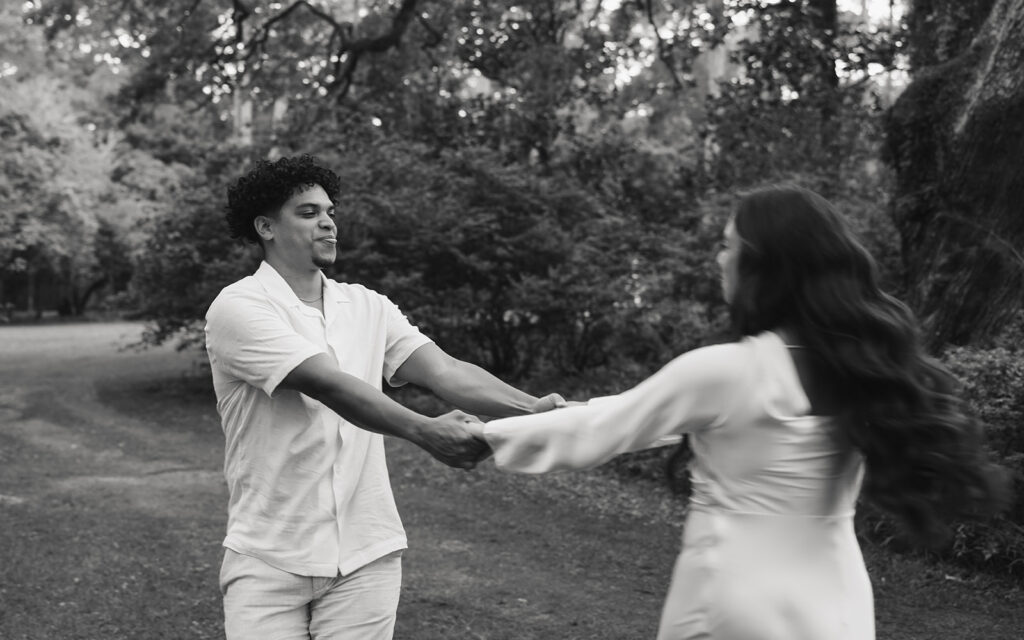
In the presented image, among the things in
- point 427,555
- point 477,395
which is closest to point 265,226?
point 477,395

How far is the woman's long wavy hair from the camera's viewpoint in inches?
96.5

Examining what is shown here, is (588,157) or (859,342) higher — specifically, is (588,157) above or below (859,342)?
above

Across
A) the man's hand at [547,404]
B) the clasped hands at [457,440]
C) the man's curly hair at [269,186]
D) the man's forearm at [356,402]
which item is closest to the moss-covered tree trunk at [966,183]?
the man's hand at [547,404]

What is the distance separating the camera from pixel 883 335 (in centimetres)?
248

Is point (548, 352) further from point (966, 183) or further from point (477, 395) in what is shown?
point (477, 395)

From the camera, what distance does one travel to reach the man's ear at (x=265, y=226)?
143 inches

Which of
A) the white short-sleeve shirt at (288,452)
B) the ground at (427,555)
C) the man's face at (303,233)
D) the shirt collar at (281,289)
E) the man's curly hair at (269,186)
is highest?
the man's curly hair at (269,186)

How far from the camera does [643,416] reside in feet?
8.13

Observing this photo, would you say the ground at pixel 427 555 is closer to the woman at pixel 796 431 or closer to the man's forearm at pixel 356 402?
the man's forearm at pixel 356 402

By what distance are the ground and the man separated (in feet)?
10.5

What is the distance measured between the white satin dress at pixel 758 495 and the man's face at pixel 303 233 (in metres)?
1.42

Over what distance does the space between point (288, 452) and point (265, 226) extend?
32.4 inches

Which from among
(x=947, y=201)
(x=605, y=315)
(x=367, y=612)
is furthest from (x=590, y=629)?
(x=605, y=315)

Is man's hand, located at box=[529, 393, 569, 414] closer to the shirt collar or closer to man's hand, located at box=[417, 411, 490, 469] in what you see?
man's hand, located at box=[417, 411, 490, 469]
